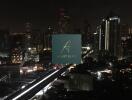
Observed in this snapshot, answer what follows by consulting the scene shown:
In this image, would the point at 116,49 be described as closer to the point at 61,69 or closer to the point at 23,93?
the point at 61,69

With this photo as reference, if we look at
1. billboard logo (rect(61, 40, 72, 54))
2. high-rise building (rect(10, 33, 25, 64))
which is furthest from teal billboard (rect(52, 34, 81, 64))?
high-rise building (rect(10, 33, 25, 64))

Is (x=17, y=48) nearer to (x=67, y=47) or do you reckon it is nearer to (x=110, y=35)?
(x=110, y=35)

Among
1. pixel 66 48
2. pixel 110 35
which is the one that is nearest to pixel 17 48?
pixel 110 35

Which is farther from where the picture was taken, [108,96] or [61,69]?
[61,69]

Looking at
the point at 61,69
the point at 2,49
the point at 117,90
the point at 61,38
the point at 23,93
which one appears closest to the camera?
the point at 61,38

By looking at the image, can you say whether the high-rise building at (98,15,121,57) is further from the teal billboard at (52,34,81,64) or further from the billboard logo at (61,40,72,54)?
the billboard logo at (61,40,72,54)

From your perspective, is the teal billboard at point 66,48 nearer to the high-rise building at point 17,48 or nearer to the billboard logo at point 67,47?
the billboard logo at point 67,47

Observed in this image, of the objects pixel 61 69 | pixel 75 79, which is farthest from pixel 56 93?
pixel 61 69
